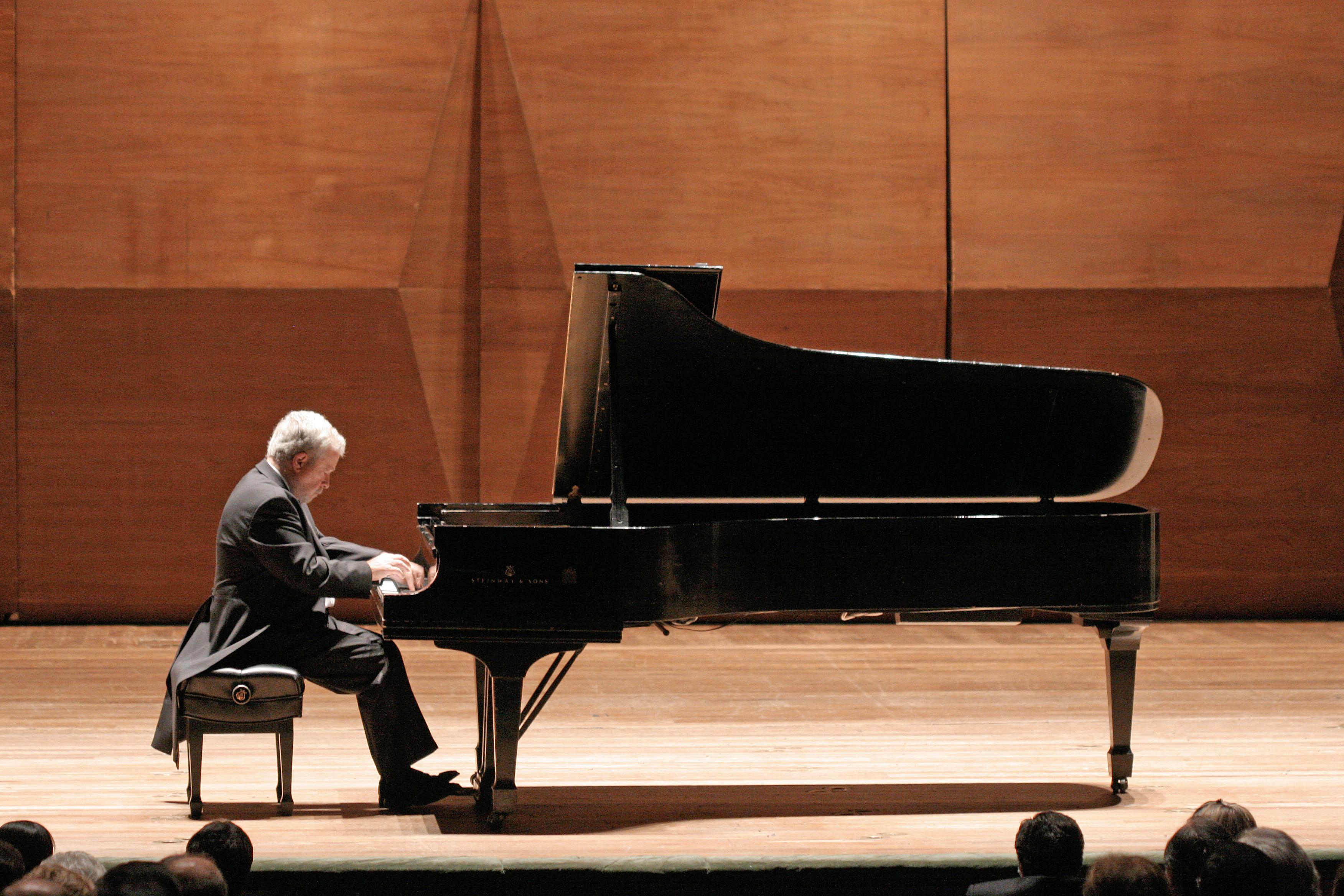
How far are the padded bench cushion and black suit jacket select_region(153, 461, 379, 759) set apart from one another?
3 centimetres

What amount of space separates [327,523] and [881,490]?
337 cm

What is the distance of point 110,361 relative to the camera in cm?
601

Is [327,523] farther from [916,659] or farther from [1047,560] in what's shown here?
[1047,560]

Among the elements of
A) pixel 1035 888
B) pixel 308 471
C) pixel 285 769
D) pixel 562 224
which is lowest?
pixel 285 769

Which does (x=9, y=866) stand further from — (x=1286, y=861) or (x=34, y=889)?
(x=1286, y=861)

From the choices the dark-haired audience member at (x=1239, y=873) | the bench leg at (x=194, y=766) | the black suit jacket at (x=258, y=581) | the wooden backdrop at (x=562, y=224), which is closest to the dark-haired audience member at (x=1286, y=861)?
the dark-haired audience member at (x=1239, y=873)

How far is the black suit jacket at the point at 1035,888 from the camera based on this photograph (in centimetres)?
208

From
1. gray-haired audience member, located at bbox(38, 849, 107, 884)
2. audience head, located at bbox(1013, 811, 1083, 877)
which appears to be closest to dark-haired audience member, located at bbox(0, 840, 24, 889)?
gray-haired audience member, located at bbox(38, 849, 107, 884)

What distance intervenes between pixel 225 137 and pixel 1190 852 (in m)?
5.25

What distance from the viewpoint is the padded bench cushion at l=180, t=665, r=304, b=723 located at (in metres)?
3.11

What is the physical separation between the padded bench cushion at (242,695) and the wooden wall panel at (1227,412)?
12.9 ft

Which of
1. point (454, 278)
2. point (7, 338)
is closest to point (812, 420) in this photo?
point (454, 278)

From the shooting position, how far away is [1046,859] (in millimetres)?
2131

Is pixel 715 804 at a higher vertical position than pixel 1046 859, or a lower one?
lower
